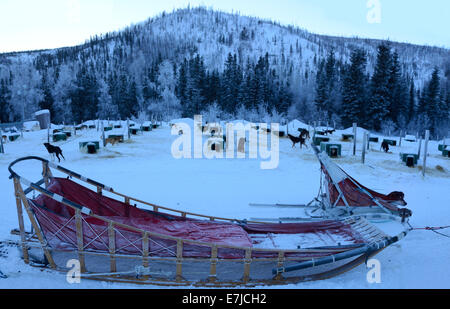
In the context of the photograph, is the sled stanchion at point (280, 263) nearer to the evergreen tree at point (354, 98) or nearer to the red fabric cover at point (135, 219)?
the red fabric cover at point (135, 219)

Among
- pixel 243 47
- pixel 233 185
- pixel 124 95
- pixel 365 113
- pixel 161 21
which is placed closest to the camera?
pixel 233 185

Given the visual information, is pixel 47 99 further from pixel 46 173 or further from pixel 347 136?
pixel 46 173

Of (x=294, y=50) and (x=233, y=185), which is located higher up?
(x=294, y=50)

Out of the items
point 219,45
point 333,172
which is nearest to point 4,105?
point 333,172

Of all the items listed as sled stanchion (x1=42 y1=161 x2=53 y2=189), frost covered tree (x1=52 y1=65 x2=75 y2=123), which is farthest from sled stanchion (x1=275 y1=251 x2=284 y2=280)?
frost covered tree (x1=52 y1=65 x2=75 y2=123)

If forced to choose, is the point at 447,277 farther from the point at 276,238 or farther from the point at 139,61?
the point at 139,61

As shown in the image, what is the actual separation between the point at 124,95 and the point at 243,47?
56578mm

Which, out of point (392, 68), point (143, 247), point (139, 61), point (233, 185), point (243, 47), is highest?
point (243, 47)

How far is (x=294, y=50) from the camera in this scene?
324 ft

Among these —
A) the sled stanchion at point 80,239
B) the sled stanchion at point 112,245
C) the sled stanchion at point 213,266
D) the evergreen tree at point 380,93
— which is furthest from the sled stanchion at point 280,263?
the evergreen tree at point 380,93

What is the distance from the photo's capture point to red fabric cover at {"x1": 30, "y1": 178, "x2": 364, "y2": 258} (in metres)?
3.76

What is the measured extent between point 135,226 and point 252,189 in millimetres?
4318
